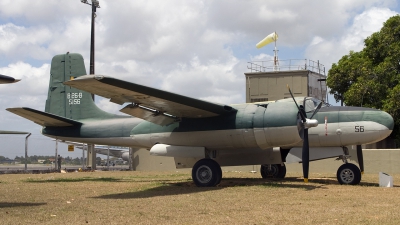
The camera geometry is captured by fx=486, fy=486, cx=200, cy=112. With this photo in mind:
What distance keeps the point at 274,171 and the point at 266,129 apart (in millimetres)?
5260

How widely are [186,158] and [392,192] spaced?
6186 mm

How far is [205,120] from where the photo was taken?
→ 14844 millimetres

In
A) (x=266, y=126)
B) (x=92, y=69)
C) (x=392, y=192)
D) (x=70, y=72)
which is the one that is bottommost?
(x=392, y=192)

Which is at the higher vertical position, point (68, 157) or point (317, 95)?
point (317, 95)

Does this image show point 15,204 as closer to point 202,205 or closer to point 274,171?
point 202,205

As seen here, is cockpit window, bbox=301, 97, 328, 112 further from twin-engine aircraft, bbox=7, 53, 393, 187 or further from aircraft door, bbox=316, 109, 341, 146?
aircraft door, bbox=316, 109, 341, 146

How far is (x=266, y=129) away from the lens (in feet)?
44.7

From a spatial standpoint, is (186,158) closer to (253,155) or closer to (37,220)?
(253,155)

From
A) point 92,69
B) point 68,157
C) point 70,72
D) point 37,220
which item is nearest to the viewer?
point 37,220

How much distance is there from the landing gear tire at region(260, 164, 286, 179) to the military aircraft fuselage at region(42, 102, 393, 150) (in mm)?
3007

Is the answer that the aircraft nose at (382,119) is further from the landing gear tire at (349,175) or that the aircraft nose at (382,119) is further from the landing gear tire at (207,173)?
the landing gear tire at (207,173)

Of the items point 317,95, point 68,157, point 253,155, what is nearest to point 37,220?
point 253,155

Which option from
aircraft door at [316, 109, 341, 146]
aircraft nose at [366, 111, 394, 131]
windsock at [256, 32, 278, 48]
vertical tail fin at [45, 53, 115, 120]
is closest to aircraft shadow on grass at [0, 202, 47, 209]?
vertical tail fin at [45, 53, 115, 120]

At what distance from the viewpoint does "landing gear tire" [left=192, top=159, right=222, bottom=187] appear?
1438 centimetres
